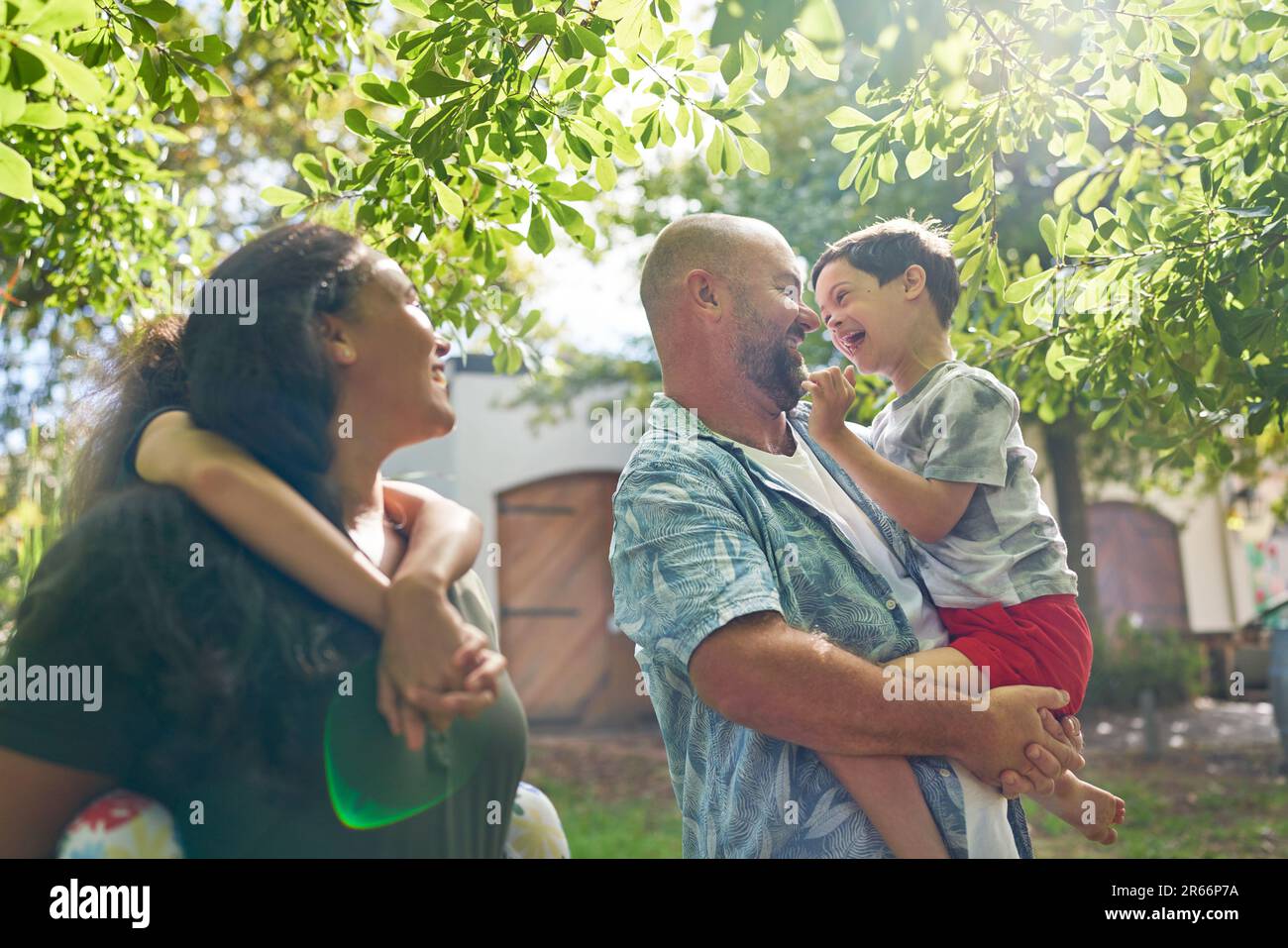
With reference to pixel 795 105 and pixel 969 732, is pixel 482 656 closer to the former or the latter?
pixel 969 732

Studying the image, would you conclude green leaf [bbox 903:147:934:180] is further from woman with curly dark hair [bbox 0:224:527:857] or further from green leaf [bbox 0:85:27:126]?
green leaf [bbox 0:85:27:126]

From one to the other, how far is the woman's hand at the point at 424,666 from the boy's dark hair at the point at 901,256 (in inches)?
50.0

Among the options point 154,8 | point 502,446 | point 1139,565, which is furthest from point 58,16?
point 1139,565

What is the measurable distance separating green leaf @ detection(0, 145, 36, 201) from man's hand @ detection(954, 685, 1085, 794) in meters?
1.79

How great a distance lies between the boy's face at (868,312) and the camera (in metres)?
2.30

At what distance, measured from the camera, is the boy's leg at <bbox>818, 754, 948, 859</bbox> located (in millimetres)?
1886

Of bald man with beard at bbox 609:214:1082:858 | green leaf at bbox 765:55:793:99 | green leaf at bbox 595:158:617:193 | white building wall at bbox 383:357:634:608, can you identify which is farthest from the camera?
white building wall at bbox 383:357:634:608

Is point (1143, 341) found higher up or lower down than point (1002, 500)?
higher up

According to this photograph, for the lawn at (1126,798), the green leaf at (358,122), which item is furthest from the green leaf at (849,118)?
the lawn at (1126,798)

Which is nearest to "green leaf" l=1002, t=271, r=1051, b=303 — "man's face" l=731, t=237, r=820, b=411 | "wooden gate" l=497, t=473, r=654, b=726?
"man's face" l=731, t=237, r=820, b=411

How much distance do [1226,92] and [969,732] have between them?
179 centimetres

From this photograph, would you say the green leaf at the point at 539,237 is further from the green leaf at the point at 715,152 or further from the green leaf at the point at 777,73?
the green leaf at the point at 777,73

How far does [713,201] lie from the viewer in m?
9.44

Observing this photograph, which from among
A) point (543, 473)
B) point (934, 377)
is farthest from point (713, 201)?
point (934, 377)
